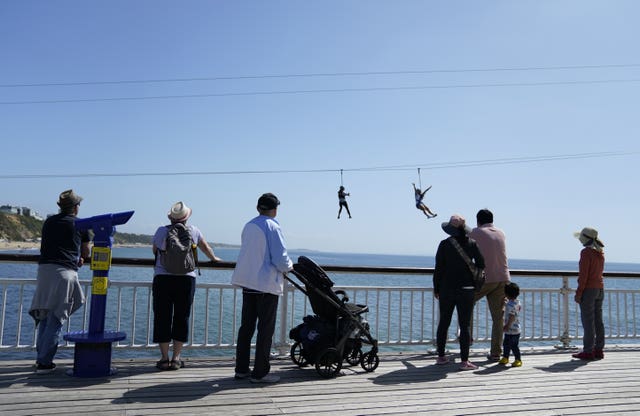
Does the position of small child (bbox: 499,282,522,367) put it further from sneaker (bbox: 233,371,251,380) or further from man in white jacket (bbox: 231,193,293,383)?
sneaker (bbox: 233,371,251,380)

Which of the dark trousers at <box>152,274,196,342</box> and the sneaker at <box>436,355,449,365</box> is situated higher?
the dark trousers at <box>152,274,196,342</box>

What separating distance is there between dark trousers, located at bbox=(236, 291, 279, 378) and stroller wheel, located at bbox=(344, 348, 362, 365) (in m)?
0.92

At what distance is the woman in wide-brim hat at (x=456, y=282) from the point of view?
195 inches

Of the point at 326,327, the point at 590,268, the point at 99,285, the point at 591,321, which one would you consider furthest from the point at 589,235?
the point at 99,285

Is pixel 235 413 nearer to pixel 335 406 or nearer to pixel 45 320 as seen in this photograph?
pixel 335 406

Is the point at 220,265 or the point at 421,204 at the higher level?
the point at 421,204

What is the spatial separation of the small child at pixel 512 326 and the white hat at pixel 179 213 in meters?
3.38

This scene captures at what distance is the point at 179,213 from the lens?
4.36 meters

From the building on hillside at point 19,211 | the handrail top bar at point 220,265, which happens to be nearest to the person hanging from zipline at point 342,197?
the handrail top bar at point 220,265

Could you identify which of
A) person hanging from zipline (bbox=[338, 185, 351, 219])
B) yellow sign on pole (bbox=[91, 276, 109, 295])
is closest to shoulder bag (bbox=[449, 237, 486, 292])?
yellow sign on pole (bbox=[91, 276, 109, 295])

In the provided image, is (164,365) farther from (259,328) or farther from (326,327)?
(326,327)

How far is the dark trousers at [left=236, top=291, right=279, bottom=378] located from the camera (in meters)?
4.09

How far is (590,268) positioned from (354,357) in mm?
2969

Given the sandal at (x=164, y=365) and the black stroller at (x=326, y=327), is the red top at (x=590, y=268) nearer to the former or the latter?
the black stroller at (x=326, y=327)
